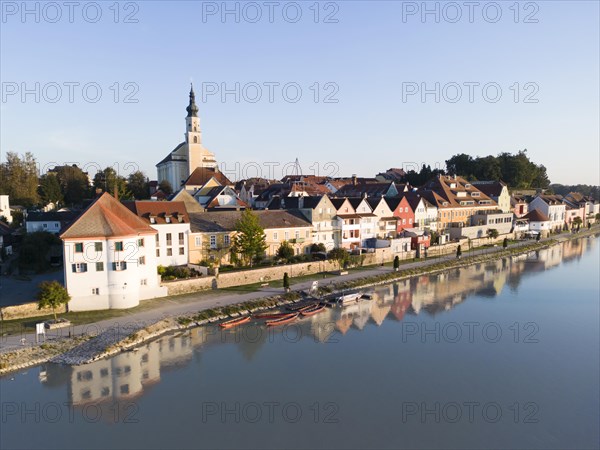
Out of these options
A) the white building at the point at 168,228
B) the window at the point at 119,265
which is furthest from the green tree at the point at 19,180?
the window at the point at 119,265

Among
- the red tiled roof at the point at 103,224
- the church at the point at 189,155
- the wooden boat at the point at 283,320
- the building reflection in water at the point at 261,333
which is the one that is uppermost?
the church at the point at 189,155

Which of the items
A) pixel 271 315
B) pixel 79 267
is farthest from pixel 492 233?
pixel 79 267

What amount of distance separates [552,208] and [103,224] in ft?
218

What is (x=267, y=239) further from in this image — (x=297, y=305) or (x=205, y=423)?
(x=205, y=423)

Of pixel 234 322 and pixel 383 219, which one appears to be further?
pixel 383 219

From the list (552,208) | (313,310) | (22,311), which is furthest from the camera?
(552,208)

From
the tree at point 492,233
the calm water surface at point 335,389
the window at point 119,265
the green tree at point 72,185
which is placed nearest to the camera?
the calm water surface at point 335,389

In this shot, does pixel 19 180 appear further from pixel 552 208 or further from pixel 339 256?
pixel 552 208

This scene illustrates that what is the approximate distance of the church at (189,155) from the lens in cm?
7538

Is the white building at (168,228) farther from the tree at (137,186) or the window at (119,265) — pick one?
the tree at (137,186)

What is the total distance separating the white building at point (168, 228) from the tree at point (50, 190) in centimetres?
3410

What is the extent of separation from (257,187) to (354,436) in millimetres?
58456

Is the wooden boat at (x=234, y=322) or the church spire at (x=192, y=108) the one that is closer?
the wooden boat at (x=234, y=322)

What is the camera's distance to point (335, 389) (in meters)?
16.5
